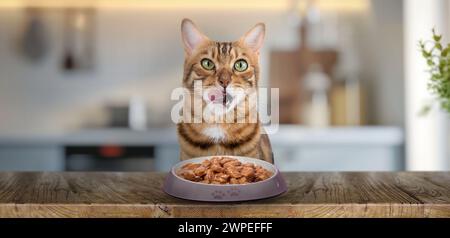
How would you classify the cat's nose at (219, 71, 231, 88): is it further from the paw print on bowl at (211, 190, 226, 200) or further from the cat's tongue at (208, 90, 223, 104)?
the paw print on bowl at (211, 190, 226, 200)

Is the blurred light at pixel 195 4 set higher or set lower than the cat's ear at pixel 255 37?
higher

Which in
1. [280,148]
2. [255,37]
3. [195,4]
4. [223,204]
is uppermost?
[195,4]

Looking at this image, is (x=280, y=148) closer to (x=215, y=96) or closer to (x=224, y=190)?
(x=215, y=96)

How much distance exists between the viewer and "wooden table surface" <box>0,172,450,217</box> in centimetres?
102

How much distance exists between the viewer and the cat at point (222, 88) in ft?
3.80

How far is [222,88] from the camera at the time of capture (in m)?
1.15

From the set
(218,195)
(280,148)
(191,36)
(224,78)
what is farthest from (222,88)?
(280,148)

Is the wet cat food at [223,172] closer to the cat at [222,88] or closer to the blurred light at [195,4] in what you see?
the cat at [222,88]

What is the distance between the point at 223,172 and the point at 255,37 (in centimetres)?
32

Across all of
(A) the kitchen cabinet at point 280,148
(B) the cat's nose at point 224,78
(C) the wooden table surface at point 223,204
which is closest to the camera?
(C) the wooden table surface at point 223,204

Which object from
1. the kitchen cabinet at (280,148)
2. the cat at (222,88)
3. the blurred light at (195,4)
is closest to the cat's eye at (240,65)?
the cat at (222,88)

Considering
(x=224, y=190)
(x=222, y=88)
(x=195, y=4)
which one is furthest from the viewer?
(x=195, y=4)

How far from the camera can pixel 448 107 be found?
4.22 ft
